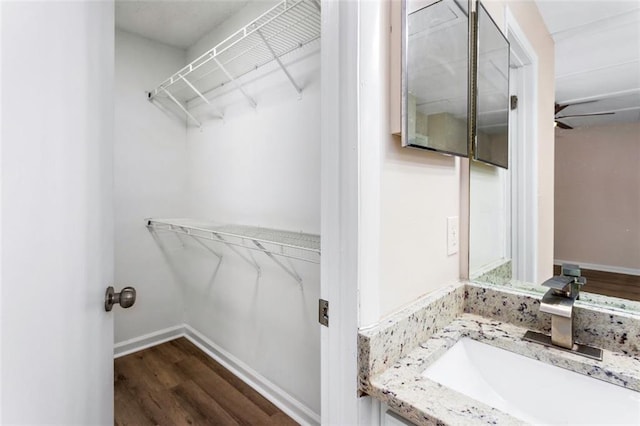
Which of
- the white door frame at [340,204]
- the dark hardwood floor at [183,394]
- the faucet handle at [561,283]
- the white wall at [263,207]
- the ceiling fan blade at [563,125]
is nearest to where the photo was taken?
the white door frame at [340,204]

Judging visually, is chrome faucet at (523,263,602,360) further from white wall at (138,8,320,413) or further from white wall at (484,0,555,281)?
white wall at (138,8,320,413)

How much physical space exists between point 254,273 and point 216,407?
79 cm

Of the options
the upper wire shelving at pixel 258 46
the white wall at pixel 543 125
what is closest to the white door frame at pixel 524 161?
the white wall at pixel 543 125

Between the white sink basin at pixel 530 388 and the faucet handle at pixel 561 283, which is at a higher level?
the faucet handle at pixel 561 283

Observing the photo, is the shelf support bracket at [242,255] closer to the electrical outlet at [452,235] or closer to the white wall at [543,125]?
the electrical outlet at [452,235]

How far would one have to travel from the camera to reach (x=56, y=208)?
0.57 m

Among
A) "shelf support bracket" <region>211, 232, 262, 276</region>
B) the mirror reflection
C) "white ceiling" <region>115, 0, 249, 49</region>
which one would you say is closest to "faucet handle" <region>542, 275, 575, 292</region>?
the mirror reflection

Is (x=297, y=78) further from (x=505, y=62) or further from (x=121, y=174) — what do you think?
(x=121, y=174)

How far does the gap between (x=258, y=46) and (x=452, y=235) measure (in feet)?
4.88

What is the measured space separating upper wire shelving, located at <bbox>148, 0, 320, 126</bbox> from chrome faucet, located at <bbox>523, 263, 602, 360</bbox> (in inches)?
53.3

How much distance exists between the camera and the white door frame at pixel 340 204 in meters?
0.71

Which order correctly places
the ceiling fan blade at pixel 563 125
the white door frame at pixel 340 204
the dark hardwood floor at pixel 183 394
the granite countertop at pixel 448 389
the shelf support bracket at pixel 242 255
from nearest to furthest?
the granite countertop at pixel 448 389
the white door frame at pixel 340 204
the ceiling fan blade at pixel 563 125
the dark hardwood floor at pixel 183 394
the shelf support bracket at pixel 242 255

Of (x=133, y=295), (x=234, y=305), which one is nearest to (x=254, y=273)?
(x=234, y=305)

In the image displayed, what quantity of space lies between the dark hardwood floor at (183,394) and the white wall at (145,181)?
0.39 meters
